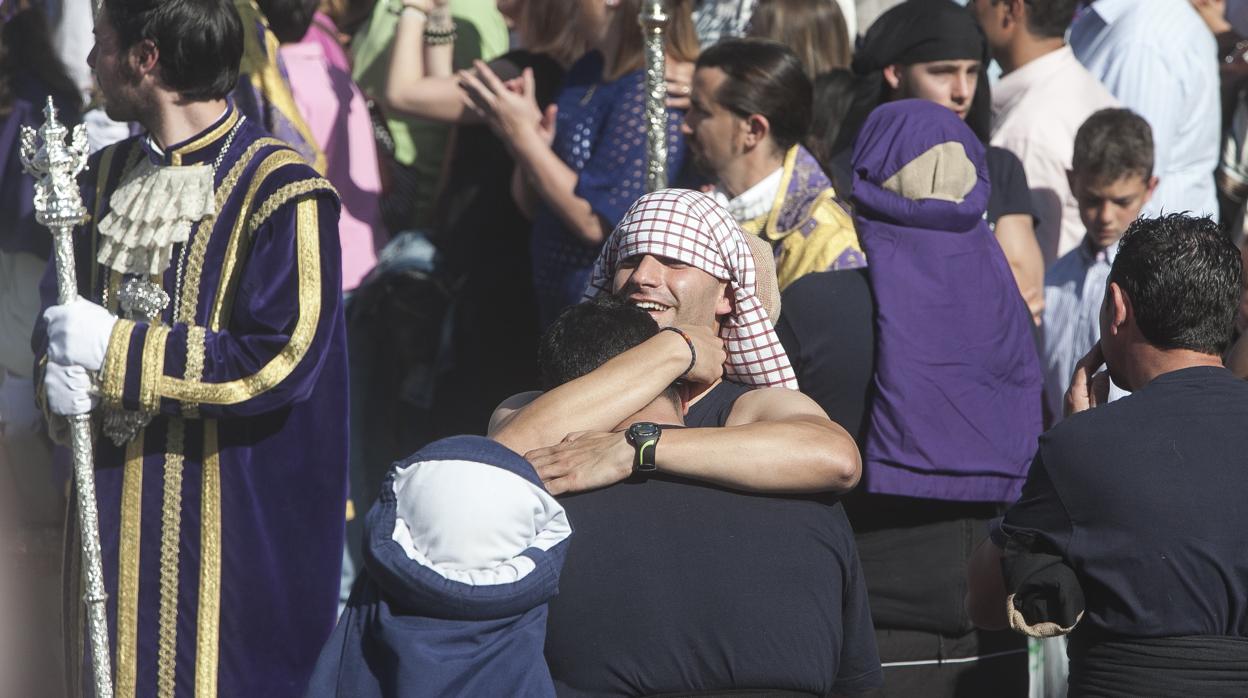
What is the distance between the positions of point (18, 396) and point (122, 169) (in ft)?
3.79

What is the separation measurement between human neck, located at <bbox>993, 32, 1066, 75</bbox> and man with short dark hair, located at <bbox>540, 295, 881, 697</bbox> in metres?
3.50

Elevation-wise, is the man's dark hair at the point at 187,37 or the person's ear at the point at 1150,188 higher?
the man's dark hair at the point at 187,37

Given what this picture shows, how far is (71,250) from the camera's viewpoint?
3.61 metres

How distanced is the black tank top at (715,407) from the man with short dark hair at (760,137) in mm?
1314

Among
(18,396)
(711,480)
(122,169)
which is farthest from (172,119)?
(711,480)

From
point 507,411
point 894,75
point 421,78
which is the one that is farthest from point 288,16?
point 507,411

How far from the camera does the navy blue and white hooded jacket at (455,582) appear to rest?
234 centimetres

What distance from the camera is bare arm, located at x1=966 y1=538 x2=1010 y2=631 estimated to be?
10.1 ft

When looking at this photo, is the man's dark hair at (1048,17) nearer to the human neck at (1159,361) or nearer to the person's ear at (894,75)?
the person's ear at (894,75)

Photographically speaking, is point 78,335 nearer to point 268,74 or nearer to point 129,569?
point 129,569

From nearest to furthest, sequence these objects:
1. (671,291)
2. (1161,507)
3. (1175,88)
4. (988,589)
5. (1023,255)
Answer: (1161,507), (988,589), (671,291), (1023,255), (1175,88)

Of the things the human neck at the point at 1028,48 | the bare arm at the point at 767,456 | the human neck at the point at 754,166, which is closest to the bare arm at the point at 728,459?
the bare arm at the point at 767,456

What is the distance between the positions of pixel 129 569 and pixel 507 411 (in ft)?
4.07

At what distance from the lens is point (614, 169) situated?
16.8 ft
